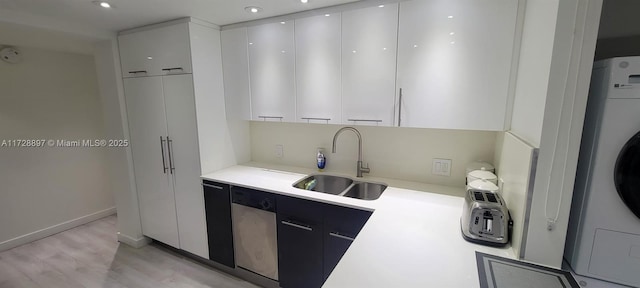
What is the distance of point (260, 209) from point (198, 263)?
40.9 inches

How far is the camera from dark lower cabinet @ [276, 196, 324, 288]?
1.79m

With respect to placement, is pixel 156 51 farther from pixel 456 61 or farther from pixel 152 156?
pixel 456 61

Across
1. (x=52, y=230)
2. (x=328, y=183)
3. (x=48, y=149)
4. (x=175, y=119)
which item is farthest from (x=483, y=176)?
(x=52, y=230)

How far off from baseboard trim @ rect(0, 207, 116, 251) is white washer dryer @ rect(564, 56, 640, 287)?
4625 mm

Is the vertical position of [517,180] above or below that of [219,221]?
above

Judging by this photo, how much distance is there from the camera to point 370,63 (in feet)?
5.69

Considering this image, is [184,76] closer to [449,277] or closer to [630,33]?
[449,277]

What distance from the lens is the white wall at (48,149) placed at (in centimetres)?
275

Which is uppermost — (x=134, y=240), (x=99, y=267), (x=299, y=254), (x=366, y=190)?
(x=366, y=190)

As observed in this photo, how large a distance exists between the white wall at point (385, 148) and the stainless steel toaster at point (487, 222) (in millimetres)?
708

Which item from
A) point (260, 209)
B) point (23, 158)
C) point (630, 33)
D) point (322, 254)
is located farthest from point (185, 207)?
point (630, 33)

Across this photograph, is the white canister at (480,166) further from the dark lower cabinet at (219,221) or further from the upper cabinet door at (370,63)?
the dark lower cabinet at (219,221)

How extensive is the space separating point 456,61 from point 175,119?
2.16m

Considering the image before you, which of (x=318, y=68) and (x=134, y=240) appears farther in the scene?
(x=134, y=240)
